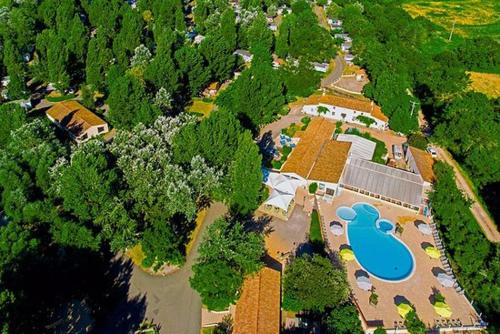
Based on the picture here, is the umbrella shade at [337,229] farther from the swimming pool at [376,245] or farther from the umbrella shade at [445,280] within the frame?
the umbrella shade at [445,280]

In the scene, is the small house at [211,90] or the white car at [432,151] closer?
the white car at [432,151]

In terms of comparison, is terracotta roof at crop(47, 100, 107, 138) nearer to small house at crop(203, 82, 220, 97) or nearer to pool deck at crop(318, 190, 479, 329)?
small house at crop(203, 82, 220, 97)

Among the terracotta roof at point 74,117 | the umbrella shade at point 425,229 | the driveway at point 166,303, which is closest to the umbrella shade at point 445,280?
the umbrella shade at point 425,229

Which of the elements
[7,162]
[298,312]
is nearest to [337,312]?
[298,312]

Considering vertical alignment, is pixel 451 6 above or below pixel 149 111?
below

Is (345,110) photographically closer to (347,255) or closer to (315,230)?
(315,230)

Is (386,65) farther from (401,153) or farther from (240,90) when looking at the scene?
(240,90)
